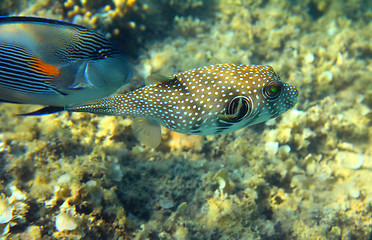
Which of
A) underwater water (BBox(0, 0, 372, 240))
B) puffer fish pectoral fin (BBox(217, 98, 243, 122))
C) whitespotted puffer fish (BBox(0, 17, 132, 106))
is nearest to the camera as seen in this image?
whitespotted puffer fish (BBox(0, 17, 132, 106))

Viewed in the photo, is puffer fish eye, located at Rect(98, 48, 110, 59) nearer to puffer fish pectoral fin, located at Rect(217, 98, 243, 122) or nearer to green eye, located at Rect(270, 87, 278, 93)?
puffer fish pectoral fin, located at Rect(217, 98, 243, 122)

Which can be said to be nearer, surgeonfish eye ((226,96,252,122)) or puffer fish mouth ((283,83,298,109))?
surgeonfish eye ((226,96,252,122))

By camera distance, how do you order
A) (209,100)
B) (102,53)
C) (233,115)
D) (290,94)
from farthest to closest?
(290,94)
(209,100)
(233,115)
(102,53)

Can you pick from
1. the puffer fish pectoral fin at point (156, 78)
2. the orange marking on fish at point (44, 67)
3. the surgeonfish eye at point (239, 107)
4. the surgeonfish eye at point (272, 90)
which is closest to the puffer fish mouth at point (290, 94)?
the surgeonfish eye at point (272, 90)

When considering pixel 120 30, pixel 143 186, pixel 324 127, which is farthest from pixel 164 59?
pixel 324 127

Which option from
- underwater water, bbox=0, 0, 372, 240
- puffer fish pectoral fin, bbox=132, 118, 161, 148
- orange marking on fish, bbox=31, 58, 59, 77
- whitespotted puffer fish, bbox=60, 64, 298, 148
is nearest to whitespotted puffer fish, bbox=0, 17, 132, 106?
orange marking on fish, bbox=31, 58, 59, 77

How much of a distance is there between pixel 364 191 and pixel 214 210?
9.59 ft

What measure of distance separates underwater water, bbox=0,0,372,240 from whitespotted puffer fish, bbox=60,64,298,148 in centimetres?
55

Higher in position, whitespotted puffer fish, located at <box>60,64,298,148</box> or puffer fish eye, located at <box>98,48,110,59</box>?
puffer fish eye, located at <box>98,48,110,59</box>

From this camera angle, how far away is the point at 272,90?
Answer: 2441 millimetres

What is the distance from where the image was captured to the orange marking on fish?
2027mm

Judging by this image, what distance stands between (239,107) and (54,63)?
1999 mm

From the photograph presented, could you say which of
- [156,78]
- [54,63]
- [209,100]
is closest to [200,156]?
[209,100]

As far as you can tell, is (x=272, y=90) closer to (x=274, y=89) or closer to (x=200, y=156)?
(x=274, y=89)
